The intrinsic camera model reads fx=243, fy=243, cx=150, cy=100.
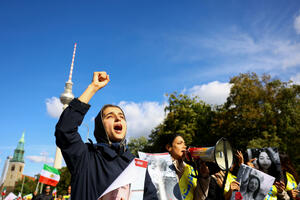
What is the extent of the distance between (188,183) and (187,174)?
112mm

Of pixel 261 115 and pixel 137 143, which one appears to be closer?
pixel 261 115

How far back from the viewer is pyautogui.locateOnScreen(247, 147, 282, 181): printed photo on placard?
4500mm

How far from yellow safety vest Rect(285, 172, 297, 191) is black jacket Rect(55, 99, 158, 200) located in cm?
444

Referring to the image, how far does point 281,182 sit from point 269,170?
11.1 inches

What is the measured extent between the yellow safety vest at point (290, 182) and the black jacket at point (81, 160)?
444 cm

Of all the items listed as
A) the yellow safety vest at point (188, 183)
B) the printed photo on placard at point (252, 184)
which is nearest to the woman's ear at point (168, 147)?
the yellow safety vest at point (188, 183)

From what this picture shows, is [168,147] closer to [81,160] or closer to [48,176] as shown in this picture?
[81,160]

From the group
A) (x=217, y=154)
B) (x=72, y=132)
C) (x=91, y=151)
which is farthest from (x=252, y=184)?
(x=72, y=132)

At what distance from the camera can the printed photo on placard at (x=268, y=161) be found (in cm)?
450

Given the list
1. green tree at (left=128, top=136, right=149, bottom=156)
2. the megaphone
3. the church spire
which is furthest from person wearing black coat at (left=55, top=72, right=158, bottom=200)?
the church spire

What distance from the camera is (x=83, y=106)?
1713mm

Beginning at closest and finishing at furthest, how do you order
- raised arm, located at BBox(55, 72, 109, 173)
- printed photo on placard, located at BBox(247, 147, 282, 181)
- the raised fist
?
raised arm, located at BBox(55, 72, 109, 173) → the raised fist → printed photo on placard, located at BBox(247, 147, 282, 181)

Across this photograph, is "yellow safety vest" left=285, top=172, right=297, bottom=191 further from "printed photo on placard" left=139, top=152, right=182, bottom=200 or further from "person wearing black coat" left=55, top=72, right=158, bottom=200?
"person wearing black coat" left=55, top=72, right=158, bottom=200

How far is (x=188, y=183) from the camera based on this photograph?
317cm
